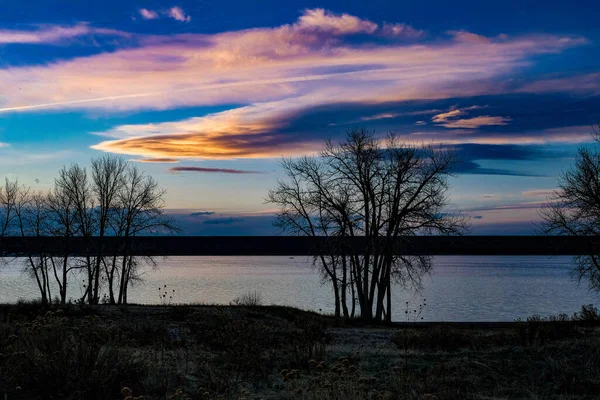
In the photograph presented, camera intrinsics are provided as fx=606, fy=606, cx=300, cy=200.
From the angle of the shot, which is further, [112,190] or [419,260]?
[112,190]

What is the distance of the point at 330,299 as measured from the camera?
6156 cm

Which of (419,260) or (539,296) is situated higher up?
(419,260)

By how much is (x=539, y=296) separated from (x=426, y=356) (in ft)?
199

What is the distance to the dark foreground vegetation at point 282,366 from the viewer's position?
8.59 meters

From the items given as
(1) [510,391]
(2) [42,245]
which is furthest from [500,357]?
(2) [42,245]

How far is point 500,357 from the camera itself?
42.9 ft

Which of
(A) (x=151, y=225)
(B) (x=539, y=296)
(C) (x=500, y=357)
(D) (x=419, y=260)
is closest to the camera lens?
(C) (x=500, y=357)

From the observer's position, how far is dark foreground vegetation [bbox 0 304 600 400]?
28.2ft

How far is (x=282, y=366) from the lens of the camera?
1201 centimetres

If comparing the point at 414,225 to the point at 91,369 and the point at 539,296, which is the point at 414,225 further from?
the point at 539,296

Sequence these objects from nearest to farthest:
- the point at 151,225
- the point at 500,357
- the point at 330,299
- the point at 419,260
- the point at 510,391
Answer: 1. the point at 510,391
2. the point at 500,357
3. the point at 419,260
4. the point at 151,225
5. the point at 330,299

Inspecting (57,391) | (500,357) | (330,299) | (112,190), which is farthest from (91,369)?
(330,299)

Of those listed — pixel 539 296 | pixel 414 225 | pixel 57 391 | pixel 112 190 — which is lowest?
pixel 539 296

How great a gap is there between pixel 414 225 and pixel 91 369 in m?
25.7
